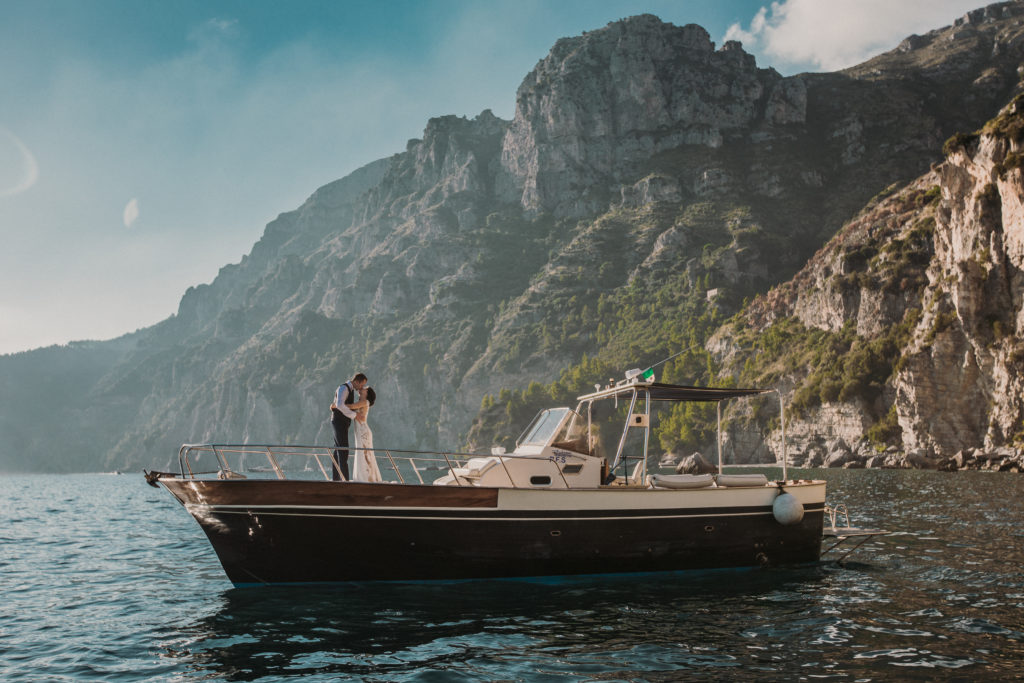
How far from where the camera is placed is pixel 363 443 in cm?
1163

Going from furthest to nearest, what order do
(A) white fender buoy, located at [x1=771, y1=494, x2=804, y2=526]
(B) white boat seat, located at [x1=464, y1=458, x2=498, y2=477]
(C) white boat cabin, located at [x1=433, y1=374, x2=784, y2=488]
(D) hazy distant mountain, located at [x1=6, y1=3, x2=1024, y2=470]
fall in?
(D) hazy distant mountain, located at [x1=6, y1=3, x2=1024, y2=470] → (A) white fender buoy, located at [x1=771, y1=494, x2=804, y2=526] → (B) white boat seat, located at [x1=464, y1=458, x2=498, y2=477] → (C) white boat cabin, located at [x1=433, y1=374, x2=784, y2=488]

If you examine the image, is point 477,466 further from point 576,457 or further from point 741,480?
point 741,480

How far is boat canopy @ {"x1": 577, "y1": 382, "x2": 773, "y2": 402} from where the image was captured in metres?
12.6

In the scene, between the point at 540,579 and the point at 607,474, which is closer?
the point at 540,579

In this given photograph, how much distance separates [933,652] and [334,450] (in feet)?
28.2

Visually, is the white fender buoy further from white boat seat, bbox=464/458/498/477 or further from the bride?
the bride

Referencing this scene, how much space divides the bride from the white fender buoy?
24.5 ft

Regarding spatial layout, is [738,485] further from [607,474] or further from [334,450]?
[334,450]

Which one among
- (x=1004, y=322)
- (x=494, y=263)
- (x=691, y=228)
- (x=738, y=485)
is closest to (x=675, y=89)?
(x=691, y=228)

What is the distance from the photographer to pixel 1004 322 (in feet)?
168

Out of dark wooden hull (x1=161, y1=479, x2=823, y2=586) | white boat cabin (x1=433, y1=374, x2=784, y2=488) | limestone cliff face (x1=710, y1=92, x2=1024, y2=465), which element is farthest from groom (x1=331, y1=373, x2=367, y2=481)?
limestone cliff face (x1=710, y1=92, x2=1024, y2=465)

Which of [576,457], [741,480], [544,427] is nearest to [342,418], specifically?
[544,427]

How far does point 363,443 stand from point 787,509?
7.98 metres

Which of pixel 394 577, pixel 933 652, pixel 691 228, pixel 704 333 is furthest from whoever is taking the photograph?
pixel 691 228
